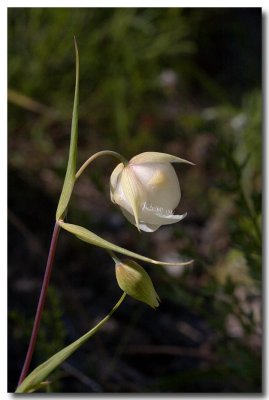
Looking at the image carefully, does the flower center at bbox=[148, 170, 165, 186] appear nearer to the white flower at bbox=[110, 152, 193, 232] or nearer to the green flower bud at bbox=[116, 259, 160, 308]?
the white flower at bbox=[110, 152, 193, 232]

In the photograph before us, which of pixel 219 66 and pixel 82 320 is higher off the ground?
pixel 219 66

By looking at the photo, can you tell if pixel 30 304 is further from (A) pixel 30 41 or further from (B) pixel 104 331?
(A) pixel 30 41

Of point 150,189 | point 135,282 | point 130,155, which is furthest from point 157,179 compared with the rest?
point 130,155

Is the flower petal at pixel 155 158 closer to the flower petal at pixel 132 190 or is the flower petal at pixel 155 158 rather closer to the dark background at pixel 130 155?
the flower petal at pixel 132 190

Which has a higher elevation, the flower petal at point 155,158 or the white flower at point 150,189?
the flower petal at point 155,158

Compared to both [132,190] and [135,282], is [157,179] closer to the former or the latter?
[132,190]

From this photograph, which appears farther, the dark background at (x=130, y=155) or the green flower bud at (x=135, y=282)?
the dark background at (x=130, y=155)

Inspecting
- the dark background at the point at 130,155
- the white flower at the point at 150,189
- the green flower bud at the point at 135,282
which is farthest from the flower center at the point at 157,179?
the dark background at the point at 130,155
